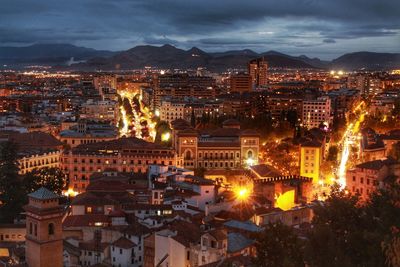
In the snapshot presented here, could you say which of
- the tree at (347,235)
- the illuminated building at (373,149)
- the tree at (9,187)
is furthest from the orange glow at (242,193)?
the tree at (347,235)

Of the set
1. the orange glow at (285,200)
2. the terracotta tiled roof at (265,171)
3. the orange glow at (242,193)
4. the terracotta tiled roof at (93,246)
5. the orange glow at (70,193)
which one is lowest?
the orange glow at (70,193)

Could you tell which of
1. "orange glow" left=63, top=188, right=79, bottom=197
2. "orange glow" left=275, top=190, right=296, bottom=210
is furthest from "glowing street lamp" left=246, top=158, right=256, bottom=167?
"orange glow" left=63, top=188, right=79, bottom=197

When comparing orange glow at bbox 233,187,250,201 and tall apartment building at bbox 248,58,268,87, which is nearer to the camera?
orange glow at bbox 233,187,250,201

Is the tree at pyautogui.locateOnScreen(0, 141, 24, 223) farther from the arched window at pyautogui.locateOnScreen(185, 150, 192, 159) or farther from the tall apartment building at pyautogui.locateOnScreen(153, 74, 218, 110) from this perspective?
the tall apartment building at pyautogui.locateOnScreen(153, 74, 218, 110)

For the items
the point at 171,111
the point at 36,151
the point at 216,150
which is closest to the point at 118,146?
the point at 36,151

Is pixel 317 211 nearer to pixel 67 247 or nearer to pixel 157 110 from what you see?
pixel 67 247

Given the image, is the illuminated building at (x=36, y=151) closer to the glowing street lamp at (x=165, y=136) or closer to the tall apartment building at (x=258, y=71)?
the glowing street lamp at (x=165, y=136)

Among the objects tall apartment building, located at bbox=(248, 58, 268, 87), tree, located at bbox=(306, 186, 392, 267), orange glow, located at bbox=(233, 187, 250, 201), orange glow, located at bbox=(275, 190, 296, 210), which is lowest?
orange glow, located at bbox=(275, 190, 296, 210)
